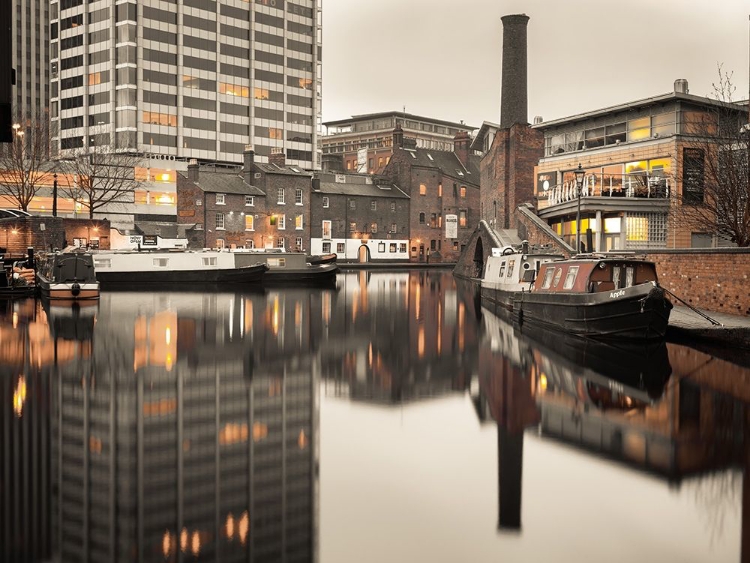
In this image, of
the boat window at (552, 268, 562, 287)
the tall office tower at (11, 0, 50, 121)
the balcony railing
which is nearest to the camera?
the boat window at (552, 268, 562, 287)

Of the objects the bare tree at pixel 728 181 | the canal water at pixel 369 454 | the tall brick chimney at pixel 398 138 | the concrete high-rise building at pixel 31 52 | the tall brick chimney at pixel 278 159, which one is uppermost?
the concrete high-rise building at pixel 31 52

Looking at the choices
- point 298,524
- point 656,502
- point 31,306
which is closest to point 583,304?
point 656,502

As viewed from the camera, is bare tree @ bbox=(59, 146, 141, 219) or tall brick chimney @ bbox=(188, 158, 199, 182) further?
tall brick chimney @ bbox=(188, 158, 199, 182)

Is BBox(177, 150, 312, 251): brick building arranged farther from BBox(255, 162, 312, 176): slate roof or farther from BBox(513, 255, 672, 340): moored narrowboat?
BBox(513, 255, 672, 340): moored narrowboat

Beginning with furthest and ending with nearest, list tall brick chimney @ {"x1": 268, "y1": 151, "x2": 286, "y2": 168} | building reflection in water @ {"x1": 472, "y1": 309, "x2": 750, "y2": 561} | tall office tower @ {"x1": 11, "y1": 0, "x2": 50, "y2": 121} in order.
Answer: tall office tower @ {"x1": 11, "y1": 0, "x2": 50, "y2": 121}, tall brick chimney @ {"x1": 268, "y1": 151, "x2": 286, "y2": 168}, building reflection in water @ {"x1": 472, "y1": 309, "x2": 750, "y2": 561}

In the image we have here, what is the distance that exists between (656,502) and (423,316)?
1822 centimetres

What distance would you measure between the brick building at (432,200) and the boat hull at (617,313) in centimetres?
6042

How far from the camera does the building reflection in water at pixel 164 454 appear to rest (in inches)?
228

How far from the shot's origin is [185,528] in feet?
19.7

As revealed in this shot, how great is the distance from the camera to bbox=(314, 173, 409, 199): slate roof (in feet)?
244

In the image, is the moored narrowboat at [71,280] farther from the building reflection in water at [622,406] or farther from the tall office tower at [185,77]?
the tall office tower at [185,77]

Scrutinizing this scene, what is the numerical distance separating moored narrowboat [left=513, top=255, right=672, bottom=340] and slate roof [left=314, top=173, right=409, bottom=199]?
174 ft

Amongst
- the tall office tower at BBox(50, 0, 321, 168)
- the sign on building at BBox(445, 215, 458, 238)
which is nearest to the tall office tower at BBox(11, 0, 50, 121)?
the tall office tower at BBox(50, 0, 321, 168)

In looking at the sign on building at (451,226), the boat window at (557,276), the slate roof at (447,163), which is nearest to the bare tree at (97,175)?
the slate roof at (447,163)
